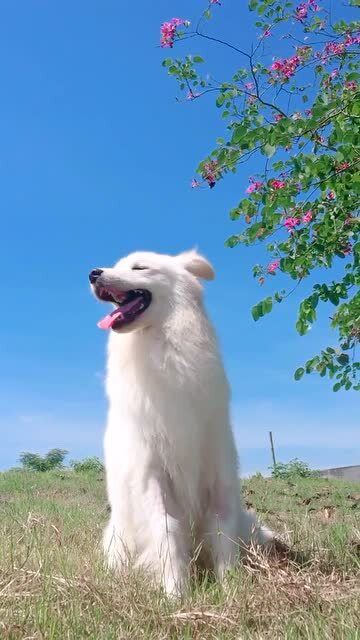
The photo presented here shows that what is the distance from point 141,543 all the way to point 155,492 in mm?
304

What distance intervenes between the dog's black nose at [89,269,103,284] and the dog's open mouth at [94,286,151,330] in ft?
0.18

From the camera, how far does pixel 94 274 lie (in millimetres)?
4293

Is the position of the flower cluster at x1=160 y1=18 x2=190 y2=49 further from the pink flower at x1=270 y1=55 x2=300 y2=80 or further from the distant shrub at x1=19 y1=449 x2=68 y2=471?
the distant shrub at x1=19 y1=449 x2=68 y2=471

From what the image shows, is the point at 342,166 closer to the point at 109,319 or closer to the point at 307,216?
the point at 307,216

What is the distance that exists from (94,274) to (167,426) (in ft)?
3.23

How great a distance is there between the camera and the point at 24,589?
11.1 ft

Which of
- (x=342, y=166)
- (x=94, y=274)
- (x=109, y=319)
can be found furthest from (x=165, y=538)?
(x=342, y=166)

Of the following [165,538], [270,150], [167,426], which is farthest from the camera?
[270,150]

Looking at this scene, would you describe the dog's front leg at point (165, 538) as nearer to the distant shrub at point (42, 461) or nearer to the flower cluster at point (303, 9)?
the flower cluster at point (303, 9)

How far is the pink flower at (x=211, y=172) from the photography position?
7.91 metres

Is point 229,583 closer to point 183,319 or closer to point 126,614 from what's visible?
point 126,614

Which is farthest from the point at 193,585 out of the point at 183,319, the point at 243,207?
the point at 243,207

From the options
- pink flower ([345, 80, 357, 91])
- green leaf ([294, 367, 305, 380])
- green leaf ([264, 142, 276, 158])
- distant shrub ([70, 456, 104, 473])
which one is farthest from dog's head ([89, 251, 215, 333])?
distant shrub ([70, 456, 104, 473])

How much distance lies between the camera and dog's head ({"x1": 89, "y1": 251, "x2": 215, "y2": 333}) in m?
4.25
